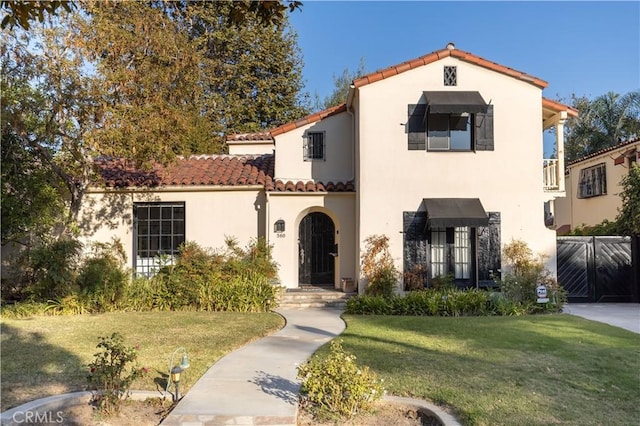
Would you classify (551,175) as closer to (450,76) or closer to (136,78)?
(450,76)

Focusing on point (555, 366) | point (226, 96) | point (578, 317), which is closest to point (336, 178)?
point (578, 317)

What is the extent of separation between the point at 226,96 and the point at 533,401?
27.5 meters

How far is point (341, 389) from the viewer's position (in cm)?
517

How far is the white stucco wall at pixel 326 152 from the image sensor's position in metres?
15.9

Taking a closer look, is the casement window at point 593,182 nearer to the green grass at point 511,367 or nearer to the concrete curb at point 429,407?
the green grass at point 511,367

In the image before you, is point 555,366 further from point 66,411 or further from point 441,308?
point 66,411

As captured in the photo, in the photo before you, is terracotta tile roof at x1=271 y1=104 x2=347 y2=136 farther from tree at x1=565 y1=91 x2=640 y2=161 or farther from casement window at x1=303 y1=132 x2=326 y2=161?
tree at x1=565 y1=91 x2=640 y2=161

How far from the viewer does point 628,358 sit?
25.1 ft

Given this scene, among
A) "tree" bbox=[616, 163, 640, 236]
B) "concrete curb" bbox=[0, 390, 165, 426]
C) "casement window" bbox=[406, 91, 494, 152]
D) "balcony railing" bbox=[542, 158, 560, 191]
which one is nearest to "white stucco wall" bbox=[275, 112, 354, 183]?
"casement window" bbox=[406, 91, 494, 152]

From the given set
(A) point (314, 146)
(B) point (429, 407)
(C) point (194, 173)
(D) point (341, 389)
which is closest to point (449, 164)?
(A) point (314, 146)

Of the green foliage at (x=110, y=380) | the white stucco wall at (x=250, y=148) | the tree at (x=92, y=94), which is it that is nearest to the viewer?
the green foliage at (x=110, y=380)

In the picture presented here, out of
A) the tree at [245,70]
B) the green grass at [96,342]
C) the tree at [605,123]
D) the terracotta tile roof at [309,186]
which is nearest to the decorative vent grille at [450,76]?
the terracotta tile roof at [309,186]

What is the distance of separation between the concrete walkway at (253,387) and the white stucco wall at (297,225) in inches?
219

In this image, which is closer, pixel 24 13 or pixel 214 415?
pixel 24 13
